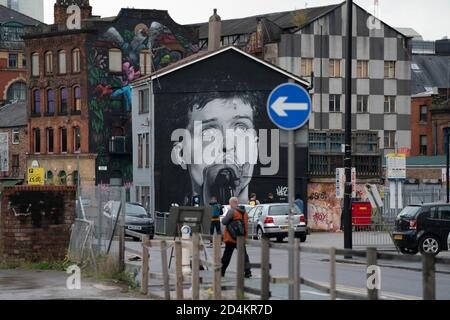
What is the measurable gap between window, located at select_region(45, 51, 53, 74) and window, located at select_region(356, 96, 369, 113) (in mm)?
25349

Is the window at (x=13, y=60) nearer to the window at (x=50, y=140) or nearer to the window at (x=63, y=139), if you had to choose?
the window at (x=50, y=140)

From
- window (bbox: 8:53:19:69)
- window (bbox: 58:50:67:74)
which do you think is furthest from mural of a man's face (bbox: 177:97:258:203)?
window (bbox: 8:53:19:69)

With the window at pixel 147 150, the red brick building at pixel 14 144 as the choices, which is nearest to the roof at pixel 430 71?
the red brick building at pixel 14 144

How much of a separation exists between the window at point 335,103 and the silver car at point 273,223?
48774mm

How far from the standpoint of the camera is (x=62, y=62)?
86.7 m

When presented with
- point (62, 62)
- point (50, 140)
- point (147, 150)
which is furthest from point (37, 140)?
point (147, 150)

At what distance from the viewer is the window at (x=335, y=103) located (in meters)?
93.5

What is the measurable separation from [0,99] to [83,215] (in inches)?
3487

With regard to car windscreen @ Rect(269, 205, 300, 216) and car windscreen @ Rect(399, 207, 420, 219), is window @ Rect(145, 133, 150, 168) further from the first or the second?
car windscreen @ Rect(399, 207, 420, 219)

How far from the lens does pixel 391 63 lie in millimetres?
94250

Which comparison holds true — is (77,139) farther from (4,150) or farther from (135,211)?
(135,211)

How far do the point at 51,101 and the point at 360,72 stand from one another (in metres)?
25.2

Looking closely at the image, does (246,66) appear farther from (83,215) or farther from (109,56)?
(83,215)
